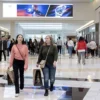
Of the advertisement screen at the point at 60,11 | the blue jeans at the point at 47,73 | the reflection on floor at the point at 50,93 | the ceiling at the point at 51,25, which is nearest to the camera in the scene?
the reflection on floor at the point at 50,93

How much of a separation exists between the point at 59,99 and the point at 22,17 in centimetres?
2043

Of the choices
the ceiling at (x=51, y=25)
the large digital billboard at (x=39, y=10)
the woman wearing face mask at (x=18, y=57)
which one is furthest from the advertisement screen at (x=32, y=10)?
the woman wearing face mask at (x=18, y=57)

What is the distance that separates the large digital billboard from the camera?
25609mm

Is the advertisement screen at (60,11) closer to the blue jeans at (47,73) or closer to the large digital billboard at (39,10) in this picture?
the large digital billboard at (39,10)

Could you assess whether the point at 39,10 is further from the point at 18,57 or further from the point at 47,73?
the point at 18,57

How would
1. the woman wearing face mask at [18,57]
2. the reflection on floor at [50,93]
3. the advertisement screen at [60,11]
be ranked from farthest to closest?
the advertisement screen at [60,11] → the woman wearing face mask at [18,57] → the reflection on floor at [50,93]

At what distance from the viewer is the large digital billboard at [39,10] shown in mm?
25609

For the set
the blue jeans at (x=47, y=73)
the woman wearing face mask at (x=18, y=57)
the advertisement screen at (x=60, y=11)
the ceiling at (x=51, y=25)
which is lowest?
the blue jeans at (x=47, y=73)

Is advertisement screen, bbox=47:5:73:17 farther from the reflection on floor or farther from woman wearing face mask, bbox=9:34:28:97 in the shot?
woman wearing face mask, bbox=9:34:28:97

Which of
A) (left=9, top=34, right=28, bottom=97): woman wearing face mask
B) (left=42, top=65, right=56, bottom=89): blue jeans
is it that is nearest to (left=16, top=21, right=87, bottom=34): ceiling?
(left=42, top=65, right=56, bottom=89): blue jeans

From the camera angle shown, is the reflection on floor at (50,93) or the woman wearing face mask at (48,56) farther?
the woman wearing face mask at (48,56)

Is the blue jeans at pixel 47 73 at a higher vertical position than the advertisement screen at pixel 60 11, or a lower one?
lower

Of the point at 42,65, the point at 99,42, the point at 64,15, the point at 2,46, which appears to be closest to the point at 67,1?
the point at 64,15

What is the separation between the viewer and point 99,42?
84.6ft
